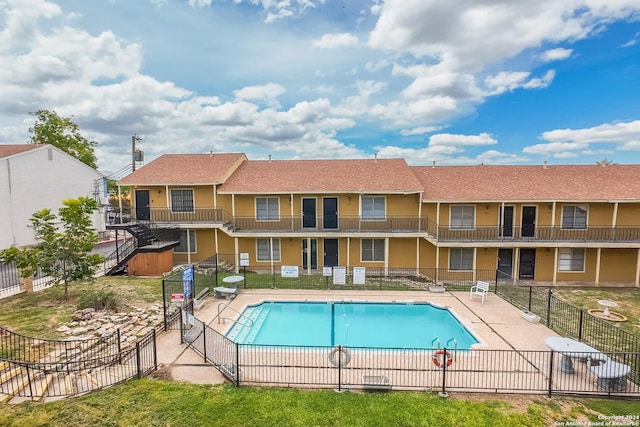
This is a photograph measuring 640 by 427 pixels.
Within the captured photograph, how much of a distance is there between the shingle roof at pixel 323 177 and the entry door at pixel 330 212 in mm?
967

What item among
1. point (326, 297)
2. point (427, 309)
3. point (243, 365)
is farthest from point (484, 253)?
point (243, 365)

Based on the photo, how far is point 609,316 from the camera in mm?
15141

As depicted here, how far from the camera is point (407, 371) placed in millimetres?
10234

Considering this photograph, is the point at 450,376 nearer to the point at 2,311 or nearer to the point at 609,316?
the point at 609,316

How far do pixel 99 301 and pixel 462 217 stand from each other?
1981 centimetres

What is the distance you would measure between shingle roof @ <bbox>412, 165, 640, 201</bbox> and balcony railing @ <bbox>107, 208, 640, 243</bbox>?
6.31 ft

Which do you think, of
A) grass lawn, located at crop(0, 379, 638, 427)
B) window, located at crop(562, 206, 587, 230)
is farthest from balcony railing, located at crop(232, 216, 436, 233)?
grass lawn, located at crop(0, 379, 638, 427)

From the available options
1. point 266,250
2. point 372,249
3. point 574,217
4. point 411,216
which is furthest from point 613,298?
point 266,250

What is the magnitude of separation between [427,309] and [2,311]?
1830cm

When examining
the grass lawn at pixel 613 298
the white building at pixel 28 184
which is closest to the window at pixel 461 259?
the grass lawn at pixel 613 298

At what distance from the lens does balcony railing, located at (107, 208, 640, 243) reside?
20516 mm

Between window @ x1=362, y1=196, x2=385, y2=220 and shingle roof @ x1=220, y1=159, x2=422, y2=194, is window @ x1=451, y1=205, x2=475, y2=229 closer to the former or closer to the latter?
shingle roof @ x1=220, y1=159, x2=422, y2=194

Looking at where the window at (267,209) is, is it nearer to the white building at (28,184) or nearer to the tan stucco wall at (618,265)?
the white building at (28,184)

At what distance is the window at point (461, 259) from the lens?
2167 centimetres
